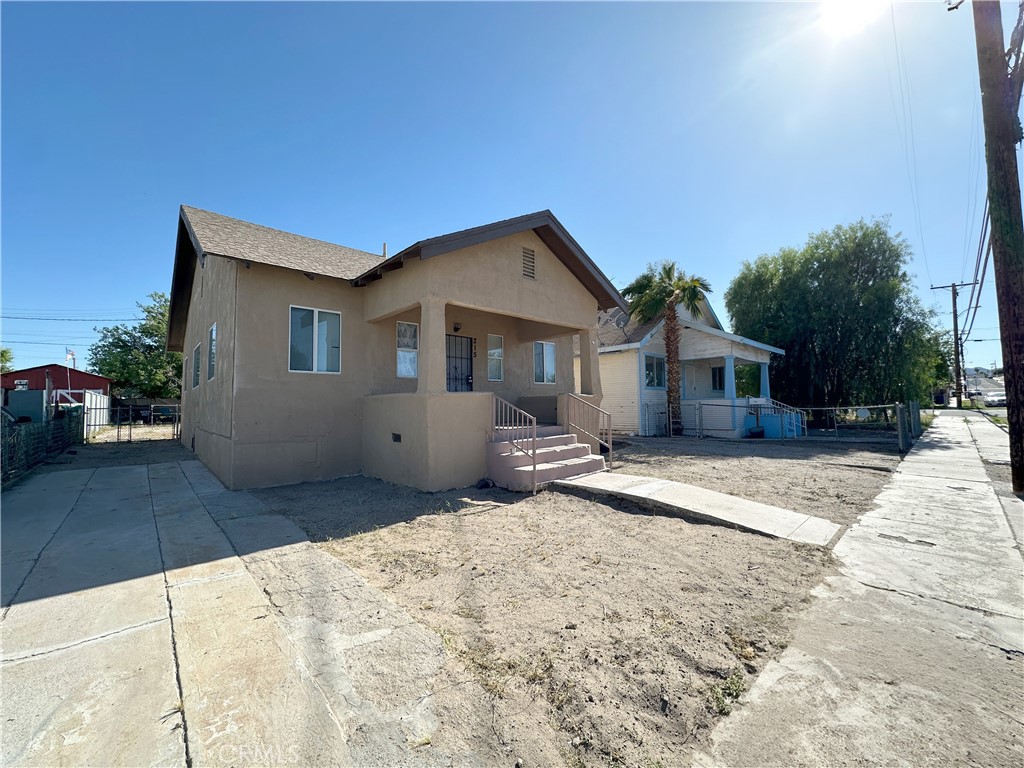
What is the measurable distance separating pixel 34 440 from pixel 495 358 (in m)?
11.4

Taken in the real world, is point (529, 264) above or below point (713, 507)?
above

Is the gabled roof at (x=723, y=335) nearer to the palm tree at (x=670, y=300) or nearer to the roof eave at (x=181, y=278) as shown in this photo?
the palm tree at (x=670, y=300)

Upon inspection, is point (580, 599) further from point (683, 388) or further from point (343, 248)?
point (683, 388)

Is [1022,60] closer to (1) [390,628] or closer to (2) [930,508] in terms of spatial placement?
(2) [930,508]

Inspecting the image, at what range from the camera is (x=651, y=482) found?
304 inches

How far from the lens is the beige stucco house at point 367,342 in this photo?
7.95 meters

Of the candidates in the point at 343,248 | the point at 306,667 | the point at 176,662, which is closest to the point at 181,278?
the point at 343,248

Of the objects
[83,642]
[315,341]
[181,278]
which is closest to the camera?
[83,642]

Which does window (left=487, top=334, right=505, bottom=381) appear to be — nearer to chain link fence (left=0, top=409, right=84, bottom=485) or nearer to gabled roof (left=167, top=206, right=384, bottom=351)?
gabled roof (left=167, top=206, right=384, bottom=351)

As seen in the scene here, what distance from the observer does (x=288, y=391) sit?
8.66 m

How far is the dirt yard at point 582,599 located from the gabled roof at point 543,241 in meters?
4.21

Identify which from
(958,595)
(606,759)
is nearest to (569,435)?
(958,595)

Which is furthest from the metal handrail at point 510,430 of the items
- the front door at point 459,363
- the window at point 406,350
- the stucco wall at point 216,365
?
the stucco wall at point 216,365

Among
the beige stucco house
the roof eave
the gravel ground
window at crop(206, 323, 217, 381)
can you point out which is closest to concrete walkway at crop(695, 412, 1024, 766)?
the gravel ground
